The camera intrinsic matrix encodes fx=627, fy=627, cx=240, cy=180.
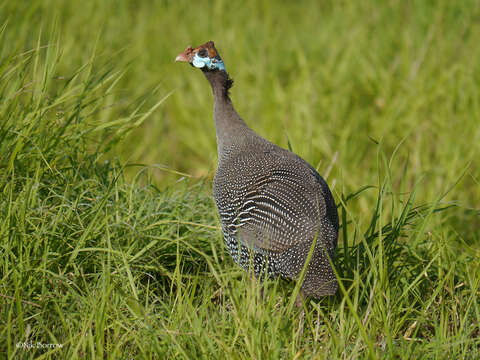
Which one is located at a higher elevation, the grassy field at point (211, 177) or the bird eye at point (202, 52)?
the bird eye at point (202, 52)

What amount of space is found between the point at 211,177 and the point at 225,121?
2.89ft

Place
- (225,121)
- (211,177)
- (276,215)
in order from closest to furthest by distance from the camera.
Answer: (276,215) < (225,121) < (211,177)

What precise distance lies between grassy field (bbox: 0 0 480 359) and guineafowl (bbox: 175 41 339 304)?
0.12m

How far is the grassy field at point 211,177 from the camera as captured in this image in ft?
8.29

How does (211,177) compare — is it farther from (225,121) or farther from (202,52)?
(202,52)

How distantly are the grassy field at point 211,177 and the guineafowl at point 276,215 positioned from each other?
12 cm

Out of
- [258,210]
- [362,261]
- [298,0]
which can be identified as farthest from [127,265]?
[298,0]

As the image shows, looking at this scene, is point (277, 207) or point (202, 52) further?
point (202, 52)

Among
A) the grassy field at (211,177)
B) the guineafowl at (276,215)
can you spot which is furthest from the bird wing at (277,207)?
the grassy field at (211,177)

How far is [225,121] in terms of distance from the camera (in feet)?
11.1

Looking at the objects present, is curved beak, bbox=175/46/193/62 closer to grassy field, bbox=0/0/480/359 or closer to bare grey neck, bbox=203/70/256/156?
bare grey neck, bbox=203/70/256/156

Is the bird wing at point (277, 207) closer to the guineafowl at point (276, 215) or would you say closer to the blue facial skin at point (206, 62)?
the guineafowl at point (276, 215)

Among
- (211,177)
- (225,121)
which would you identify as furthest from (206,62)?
(211,177)

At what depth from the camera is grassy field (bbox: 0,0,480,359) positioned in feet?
8.29
